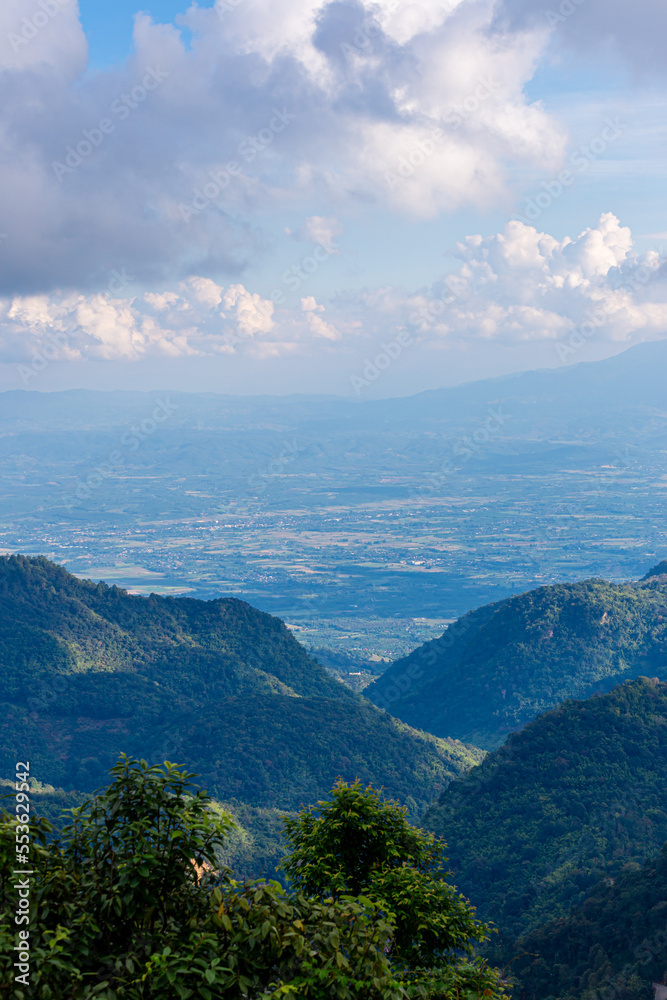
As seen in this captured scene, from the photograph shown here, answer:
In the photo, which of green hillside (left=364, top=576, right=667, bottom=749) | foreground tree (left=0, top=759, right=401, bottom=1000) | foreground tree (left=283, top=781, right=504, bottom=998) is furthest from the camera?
green hillside (left=364, top=576, right=667, bottom=749)

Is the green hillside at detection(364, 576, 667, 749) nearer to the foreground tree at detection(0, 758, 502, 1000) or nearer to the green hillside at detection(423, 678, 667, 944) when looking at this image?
the green hillside at detection(423, 678, 667, 944)

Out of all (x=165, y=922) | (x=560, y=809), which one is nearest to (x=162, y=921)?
(x=165, y=922)

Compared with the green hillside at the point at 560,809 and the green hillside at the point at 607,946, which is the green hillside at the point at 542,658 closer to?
the green hillside at the point at 560,809

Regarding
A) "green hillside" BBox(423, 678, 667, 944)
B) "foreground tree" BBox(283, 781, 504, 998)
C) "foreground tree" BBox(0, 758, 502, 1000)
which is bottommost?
"green hillside" BBox(423, 678, 667, 944)

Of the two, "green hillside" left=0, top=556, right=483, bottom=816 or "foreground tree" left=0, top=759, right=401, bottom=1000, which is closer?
"foreground tree" left=0, top=759, right=401, bottom=1000

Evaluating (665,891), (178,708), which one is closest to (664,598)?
(178,708)

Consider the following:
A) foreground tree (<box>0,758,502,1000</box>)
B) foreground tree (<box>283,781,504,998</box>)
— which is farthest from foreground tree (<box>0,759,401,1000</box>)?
foreground tree (<box>283,781,504,998</box>)

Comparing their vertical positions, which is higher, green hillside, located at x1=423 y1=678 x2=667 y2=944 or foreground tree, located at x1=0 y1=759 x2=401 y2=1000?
foreground tree, located at x1=0 y1=759 x2=401 y2=1000

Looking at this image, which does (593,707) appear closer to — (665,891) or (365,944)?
(665,891)

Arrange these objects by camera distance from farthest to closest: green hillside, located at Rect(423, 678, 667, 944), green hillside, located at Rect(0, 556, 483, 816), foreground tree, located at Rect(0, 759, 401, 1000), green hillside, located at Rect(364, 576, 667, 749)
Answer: green hillside, located at Rect(364, 576, 667, 749) < green hillside, located at Rect(0, 556, 483, 816) < green hillside, located at Rect(423, 678, 667, 944) < foreground tree, located at Rect(0, 759, 401, 1000)

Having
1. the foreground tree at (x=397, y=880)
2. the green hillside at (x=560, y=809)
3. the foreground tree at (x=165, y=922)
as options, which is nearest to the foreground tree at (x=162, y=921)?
the foreground tree at (x=165, y=922)
